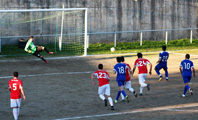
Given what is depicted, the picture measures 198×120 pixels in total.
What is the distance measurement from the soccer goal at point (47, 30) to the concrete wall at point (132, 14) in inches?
31.3

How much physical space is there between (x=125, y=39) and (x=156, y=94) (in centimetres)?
1609

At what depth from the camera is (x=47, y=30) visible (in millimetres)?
29453

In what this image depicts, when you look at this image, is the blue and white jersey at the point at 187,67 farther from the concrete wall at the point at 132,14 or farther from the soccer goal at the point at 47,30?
the concrete wall at the point at 132,14

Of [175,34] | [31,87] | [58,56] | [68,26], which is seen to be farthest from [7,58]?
[175,34]

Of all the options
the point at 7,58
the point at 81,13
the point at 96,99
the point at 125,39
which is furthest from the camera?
the point at 125,39

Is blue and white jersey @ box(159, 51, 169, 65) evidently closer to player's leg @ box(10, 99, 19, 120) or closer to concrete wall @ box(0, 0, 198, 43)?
player's leg @ box(10, 99, 19, 120)

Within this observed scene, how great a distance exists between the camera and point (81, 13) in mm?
30109

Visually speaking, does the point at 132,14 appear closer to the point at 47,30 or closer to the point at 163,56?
the point at 47,30

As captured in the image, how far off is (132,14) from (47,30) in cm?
755

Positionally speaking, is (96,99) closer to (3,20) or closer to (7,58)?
(7,58)

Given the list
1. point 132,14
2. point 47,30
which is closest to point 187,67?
point 47,30

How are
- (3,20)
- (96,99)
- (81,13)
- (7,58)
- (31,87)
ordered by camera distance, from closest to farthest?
(96,99) < (31,87) < (7,58) < (3,20) < (81,13)

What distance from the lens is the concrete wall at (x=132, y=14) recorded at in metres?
30.1

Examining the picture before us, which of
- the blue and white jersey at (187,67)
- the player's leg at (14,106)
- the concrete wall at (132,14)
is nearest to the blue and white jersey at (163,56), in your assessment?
the blue and white jersey at (187,67)
